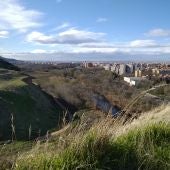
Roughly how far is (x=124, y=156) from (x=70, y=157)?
0.82m

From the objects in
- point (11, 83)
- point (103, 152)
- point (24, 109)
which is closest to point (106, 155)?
point (103, 152)

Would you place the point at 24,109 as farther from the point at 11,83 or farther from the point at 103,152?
the point at 103,152

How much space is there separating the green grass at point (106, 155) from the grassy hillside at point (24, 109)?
17.1m

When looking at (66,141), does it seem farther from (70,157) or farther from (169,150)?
(169,150)

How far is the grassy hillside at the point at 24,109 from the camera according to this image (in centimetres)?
2625

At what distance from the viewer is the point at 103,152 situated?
17.1 ft

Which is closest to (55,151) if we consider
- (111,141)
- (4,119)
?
(111,141)

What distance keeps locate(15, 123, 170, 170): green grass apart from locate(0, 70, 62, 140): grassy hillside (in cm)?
1707

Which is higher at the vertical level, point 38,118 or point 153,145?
point 153,145

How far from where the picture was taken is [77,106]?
39938 mm

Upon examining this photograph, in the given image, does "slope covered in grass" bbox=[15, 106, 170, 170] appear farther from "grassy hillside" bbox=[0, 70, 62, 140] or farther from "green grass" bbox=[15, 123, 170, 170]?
"grassy hillside" bbox=[0, 70, 62, 140]

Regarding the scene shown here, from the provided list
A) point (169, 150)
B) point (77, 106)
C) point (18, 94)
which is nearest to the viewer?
point (169, 150)

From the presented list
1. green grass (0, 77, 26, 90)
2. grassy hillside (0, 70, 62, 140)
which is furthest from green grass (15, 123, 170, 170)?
green grass (0, 77, 26, 90)

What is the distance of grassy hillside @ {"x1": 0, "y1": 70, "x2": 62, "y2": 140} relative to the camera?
26250 millimetres
